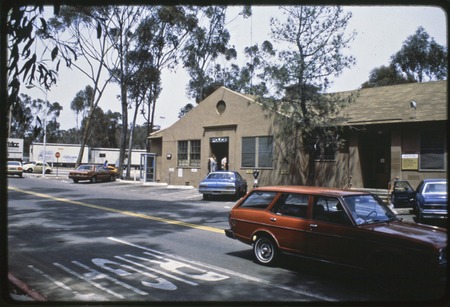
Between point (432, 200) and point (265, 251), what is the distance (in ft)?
25.6

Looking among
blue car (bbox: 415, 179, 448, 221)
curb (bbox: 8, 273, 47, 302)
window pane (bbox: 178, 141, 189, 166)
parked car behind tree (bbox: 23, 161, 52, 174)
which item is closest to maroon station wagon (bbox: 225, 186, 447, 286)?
curb (bbox: 8, 273, 47, 302)

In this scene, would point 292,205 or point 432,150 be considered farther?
point 432,150

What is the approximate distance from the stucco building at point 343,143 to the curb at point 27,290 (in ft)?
50.5

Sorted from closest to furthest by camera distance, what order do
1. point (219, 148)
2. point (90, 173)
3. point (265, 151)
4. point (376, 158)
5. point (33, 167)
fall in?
point (376, 158), point (265, 151), point (219, 148), point (90, 173), point (33, 167)

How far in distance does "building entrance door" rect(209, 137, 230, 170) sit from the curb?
21788 millimetres

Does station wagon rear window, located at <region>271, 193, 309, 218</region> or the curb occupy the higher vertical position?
station wagon rear window, located at <region>271, 193, 309, 218</region>

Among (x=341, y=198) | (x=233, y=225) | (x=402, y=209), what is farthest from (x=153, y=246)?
(x=402, y=209)

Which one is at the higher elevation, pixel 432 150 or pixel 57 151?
pixel 57 151

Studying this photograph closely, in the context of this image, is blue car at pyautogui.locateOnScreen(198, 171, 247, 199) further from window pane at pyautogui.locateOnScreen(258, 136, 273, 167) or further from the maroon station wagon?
the maroon station wagon

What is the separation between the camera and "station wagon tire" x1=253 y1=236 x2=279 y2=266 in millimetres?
7622

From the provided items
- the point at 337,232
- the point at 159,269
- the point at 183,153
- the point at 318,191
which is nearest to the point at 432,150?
the point at 318,191

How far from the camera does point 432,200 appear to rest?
1309 cm

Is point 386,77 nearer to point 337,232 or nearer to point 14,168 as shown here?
point 14,168

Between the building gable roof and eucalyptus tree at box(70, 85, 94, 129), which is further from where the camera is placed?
eucalyptus tree at box(70, 85, 94, 129)
